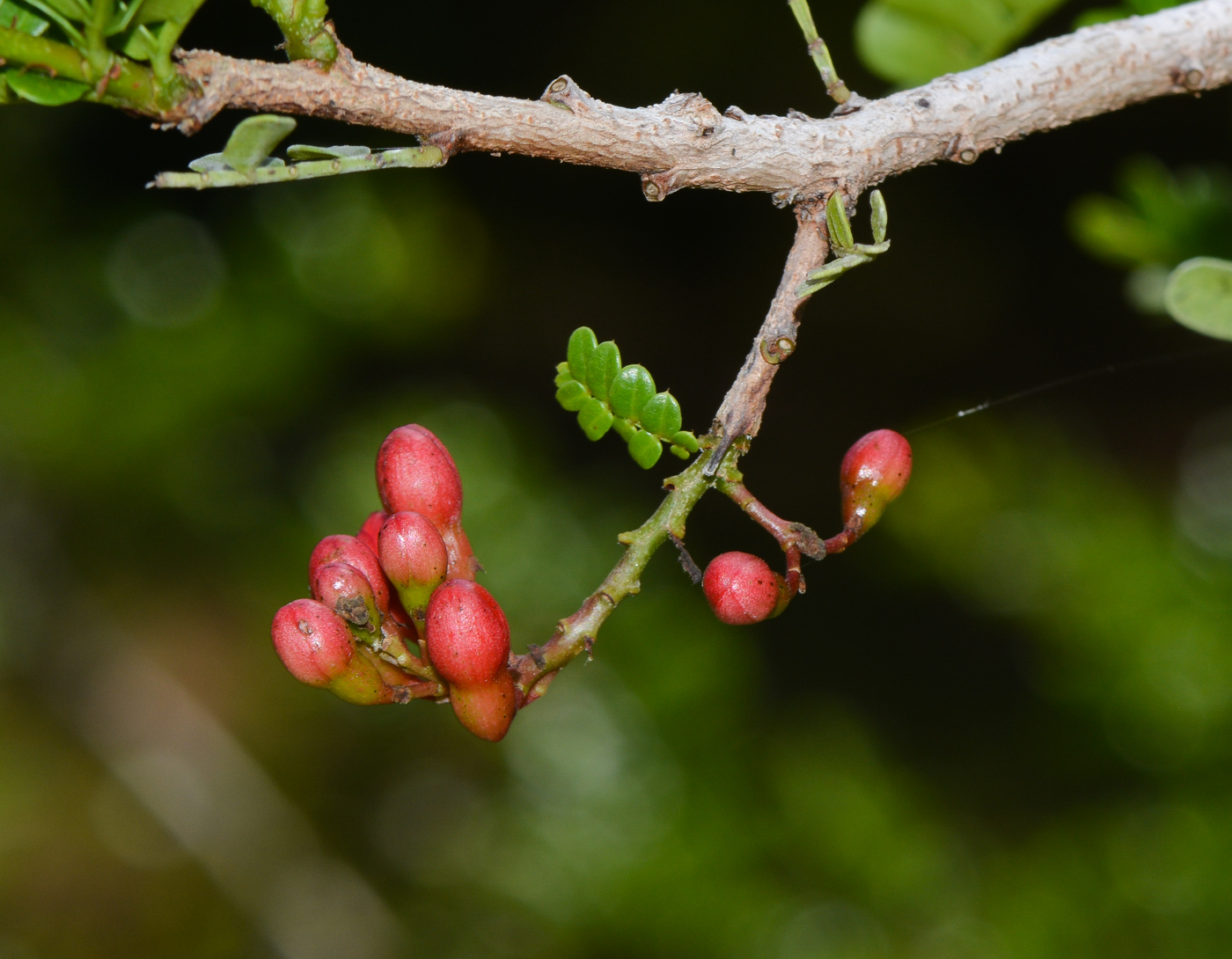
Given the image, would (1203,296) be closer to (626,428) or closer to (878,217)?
(878,217)

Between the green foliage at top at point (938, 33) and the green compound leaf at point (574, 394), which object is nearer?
the green compound leaf at point (574, 394)

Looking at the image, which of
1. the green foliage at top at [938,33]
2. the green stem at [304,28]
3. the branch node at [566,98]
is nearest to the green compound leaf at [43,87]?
the green stem at [304,28]

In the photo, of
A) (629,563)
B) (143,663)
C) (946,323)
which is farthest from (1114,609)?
(143,663)

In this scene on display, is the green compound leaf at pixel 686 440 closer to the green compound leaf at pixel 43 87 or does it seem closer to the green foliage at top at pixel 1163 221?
the green compound leaf at pixel 43 87

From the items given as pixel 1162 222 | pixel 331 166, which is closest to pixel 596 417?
pixel 331 166

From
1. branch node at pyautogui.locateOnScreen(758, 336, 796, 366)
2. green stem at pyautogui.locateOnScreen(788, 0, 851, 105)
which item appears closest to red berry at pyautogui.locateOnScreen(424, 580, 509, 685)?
branch node at pyautogui.locateOnScreen(758, 336, 796, 366)

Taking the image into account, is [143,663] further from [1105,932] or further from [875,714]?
[1105,932]
